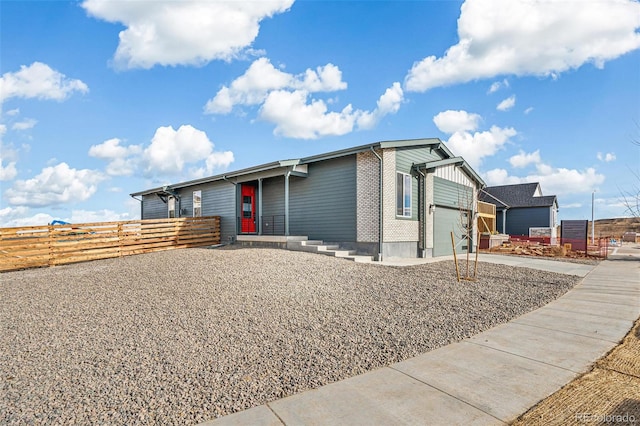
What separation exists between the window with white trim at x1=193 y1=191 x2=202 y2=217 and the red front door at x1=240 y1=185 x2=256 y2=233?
12.7 ft

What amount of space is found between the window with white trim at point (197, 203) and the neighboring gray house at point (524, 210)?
20895 millimetres

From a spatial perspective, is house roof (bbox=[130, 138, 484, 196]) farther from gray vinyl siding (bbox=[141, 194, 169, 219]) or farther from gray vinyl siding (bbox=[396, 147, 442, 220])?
gray vinyl siding (bbox=[141, 194, 169, 219])

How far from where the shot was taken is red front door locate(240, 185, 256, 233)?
17.1 m

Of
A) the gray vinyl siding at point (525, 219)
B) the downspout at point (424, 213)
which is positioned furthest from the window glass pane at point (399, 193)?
the gray vinyl siding at point (525, 219)

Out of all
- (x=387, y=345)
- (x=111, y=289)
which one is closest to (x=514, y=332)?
(x=387, y=345)

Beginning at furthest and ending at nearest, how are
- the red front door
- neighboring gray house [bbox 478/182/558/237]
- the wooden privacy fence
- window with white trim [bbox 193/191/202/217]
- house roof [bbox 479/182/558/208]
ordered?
house roof [bbox 479/182/558/208]
neighboring gray house [bbox 478/182/558/237]
window with white trim [bbox 193/191/202/217]
the red front door
the wooden privacy fence

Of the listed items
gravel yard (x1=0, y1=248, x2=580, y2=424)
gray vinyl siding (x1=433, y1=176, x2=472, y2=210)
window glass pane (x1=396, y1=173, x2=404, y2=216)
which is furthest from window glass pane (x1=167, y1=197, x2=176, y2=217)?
gray vinyl siding (x1=433, y1=176, x2=472, y2=210)

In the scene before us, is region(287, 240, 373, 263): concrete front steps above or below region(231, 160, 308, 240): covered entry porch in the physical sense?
below

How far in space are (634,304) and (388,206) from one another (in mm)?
6965

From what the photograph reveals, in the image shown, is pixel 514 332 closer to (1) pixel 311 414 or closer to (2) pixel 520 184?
(1) pixel 311 414

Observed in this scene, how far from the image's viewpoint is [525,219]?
28672 millimetres

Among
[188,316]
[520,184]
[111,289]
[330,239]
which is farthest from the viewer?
[520,184]

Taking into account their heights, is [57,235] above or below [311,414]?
above

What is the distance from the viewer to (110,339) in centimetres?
438
